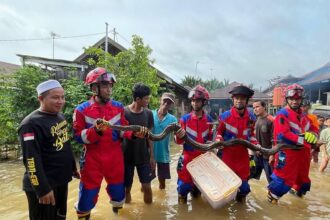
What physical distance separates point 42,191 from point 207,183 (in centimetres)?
241

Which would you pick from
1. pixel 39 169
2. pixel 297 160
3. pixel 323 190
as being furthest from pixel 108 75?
pixel 323 190

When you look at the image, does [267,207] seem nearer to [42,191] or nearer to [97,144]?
[97,144]

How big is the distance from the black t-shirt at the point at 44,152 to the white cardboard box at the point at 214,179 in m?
1.93

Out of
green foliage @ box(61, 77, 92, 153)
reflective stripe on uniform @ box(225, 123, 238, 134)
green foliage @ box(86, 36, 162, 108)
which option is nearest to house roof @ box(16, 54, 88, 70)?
green foliage @ box(86, 36, 162, 108)

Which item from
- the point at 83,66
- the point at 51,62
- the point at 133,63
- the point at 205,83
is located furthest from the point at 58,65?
the point at 205,83

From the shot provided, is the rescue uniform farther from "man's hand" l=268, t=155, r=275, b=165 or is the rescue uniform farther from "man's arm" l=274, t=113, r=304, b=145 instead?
"man's hand" l=268, t=155, r=275, b=165

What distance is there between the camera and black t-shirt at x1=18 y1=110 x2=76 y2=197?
9.48ft

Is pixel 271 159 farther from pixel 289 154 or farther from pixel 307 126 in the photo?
pixel 307 126

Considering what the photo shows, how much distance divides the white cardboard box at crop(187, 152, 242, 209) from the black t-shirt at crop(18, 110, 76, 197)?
193 cm

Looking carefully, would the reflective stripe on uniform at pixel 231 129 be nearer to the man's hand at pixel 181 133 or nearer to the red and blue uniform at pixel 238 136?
the red and blue uniform at pixel 238 136

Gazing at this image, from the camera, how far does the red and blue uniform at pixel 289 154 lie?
16.2ft

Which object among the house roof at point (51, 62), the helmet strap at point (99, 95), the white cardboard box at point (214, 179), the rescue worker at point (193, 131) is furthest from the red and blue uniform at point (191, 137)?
the house roof at point (51, 62)

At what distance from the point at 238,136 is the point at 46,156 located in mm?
3053

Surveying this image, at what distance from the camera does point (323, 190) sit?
631 cm
